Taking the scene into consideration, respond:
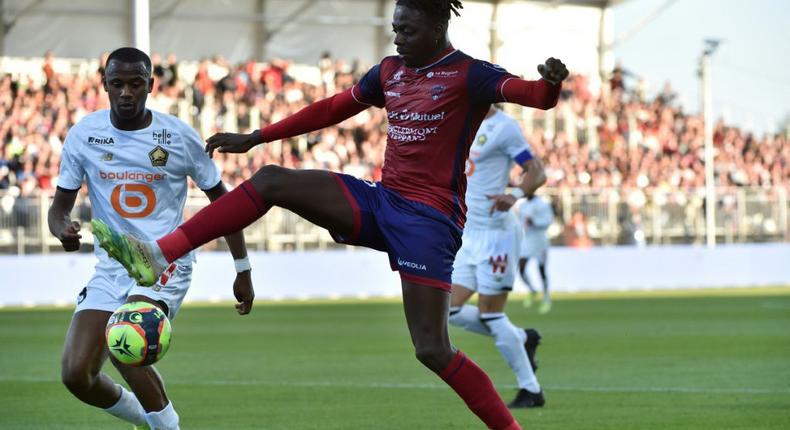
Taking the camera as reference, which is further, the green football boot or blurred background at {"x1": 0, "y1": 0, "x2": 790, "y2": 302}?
blurred background at {"x1": 0, "y1": 0, "x2": 790, "y2": 302}

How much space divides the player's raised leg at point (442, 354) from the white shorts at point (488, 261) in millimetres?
4247

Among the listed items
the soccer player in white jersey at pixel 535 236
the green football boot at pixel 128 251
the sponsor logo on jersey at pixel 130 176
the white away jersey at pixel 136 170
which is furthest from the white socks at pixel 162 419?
the soccer player in white jersey at pixel 535 236

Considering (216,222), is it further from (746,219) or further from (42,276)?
(746,219)

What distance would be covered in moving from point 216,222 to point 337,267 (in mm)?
21541

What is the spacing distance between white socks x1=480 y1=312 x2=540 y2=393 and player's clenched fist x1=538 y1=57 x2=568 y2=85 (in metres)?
4.76

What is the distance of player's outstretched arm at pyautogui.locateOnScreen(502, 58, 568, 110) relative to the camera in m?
6.16

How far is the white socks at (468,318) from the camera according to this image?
1102 cm

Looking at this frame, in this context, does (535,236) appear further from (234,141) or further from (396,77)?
(234,141)

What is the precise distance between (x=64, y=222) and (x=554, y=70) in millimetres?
2830

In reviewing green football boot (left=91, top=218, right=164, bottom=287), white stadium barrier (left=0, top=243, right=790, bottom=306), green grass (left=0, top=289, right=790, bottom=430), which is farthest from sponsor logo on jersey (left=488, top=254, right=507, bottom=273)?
white stadium barrier (left=0, top=243, right=790, bottom=306)

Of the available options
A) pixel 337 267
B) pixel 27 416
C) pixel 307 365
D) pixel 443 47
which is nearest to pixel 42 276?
pixel 337 267

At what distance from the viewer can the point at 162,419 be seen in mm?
7406

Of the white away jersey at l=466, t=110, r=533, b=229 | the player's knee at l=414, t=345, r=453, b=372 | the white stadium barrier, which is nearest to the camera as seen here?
the player's knee at l=414, t=345, r=453, b=372

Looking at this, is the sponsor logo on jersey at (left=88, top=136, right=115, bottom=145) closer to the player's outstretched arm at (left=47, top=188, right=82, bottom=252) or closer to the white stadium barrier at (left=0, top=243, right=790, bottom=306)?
the player's outstretched arm at (left=47, top=188, right=82, bottom=252)
